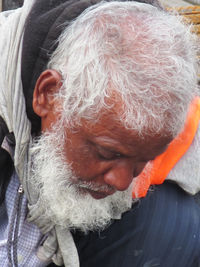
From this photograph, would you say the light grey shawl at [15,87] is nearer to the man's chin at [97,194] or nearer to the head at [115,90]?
the head at [115,90]

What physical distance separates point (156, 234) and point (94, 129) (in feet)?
2.14

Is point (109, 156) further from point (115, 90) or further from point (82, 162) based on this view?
point (115, 90)

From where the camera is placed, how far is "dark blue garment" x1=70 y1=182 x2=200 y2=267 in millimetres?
1360

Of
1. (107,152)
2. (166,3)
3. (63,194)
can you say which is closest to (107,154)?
(107,152)

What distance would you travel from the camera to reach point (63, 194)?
1.17 metres

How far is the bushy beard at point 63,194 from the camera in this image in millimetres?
1069

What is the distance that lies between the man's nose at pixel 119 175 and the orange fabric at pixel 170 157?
227 millimetres

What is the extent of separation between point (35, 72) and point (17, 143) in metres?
0.21

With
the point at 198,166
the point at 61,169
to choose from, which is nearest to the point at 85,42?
the point at 61,169

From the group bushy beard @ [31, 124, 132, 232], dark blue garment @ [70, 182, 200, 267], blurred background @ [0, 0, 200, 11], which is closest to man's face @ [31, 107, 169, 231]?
bushy beard @ [31, 124, 132, 232]

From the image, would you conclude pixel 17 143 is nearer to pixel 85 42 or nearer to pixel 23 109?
pixel 23 109

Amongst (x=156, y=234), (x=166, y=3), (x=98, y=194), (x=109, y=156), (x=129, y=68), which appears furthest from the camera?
(x=166, y=3)

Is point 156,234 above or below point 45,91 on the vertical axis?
below

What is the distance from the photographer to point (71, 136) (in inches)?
38.4
